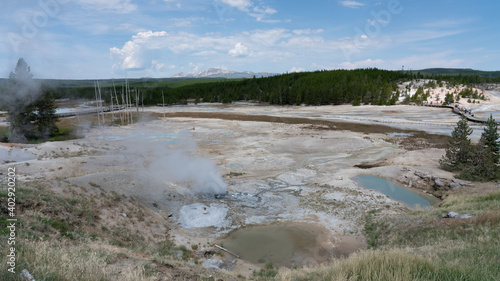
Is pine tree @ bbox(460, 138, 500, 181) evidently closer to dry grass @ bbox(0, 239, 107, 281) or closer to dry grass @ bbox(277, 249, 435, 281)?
dry grass @ bbox(277, 249, 435, 281)

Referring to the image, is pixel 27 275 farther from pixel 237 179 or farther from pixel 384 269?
pixel 237 179

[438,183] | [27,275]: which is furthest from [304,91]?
[27,275]

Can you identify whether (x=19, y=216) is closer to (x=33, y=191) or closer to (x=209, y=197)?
(x=33, y=191)

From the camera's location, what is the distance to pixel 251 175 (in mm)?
24062

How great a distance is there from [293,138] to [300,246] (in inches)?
1084

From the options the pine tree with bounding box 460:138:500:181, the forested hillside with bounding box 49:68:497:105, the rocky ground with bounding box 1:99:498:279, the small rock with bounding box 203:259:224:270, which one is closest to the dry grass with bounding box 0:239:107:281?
the rocky ground with bounding box 1:99:498:279

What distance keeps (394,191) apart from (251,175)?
1109cm

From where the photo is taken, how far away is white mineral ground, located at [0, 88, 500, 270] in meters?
15.6

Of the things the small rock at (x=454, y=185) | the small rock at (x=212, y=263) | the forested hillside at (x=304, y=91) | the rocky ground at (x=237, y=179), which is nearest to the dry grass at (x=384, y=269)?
the rocky ground at (x=237, y=179)

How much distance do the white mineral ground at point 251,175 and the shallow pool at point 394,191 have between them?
1.01 metres

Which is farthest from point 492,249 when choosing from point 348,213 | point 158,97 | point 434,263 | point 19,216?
point 158,97

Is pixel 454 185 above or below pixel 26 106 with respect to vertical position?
below

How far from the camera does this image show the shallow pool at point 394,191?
63.3 ft

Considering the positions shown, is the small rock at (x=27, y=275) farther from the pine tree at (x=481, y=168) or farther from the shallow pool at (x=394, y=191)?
the pine tree at (x=481, y=168)
